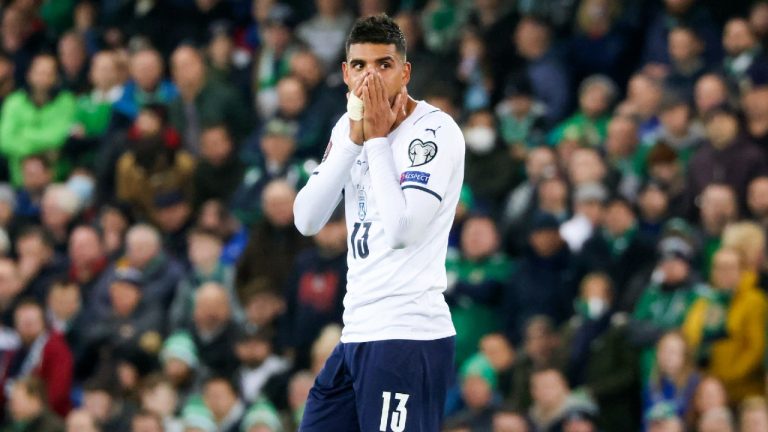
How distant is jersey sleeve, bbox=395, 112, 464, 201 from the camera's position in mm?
6391

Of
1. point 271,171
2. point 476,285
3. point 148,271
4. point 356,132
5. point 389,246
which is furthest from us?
point 271,171

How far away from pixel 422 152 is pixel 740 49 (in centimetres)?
703

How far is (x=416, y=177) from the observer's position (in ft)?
21.0

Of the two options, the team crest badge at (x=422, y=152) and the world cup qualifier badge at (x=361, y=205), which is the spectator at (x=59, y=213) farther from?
the team crest badge at (x=422, y=152)

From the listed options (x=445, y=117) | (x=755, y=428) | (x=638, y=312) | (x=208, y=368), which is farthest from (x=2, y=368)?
(x=445, y=117)

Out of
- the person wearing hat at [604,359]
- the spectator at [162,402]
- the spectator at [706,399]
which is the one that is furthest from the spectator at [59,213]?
the spectator at [706,399]

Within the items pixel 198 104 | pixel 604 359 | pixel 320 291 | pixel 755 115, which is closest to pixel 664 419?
pixel 604 359

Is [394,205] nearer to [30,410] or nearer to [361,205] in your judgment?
[361,205]

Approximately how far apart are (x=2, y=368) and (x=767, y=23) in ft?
22.4

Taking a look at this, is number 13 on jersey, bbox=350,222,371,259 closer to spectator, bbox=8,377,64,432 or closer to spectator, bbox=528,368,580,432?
spectator, bbox=528,368,580,432

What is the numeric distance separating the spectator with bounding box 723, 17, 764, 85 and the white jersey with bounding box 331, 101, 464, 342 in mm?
6690

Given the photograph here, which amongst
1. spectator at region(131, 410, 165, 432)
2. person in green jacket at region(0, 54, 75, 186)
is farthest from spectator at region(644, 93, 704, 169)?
person in green jacket at region(0, 54, 75, 186)

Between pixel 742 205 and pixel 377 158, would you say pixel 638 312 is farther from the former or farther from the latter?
pixel 377 158

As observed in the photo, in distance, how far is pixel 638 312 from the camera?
11.6 metres
